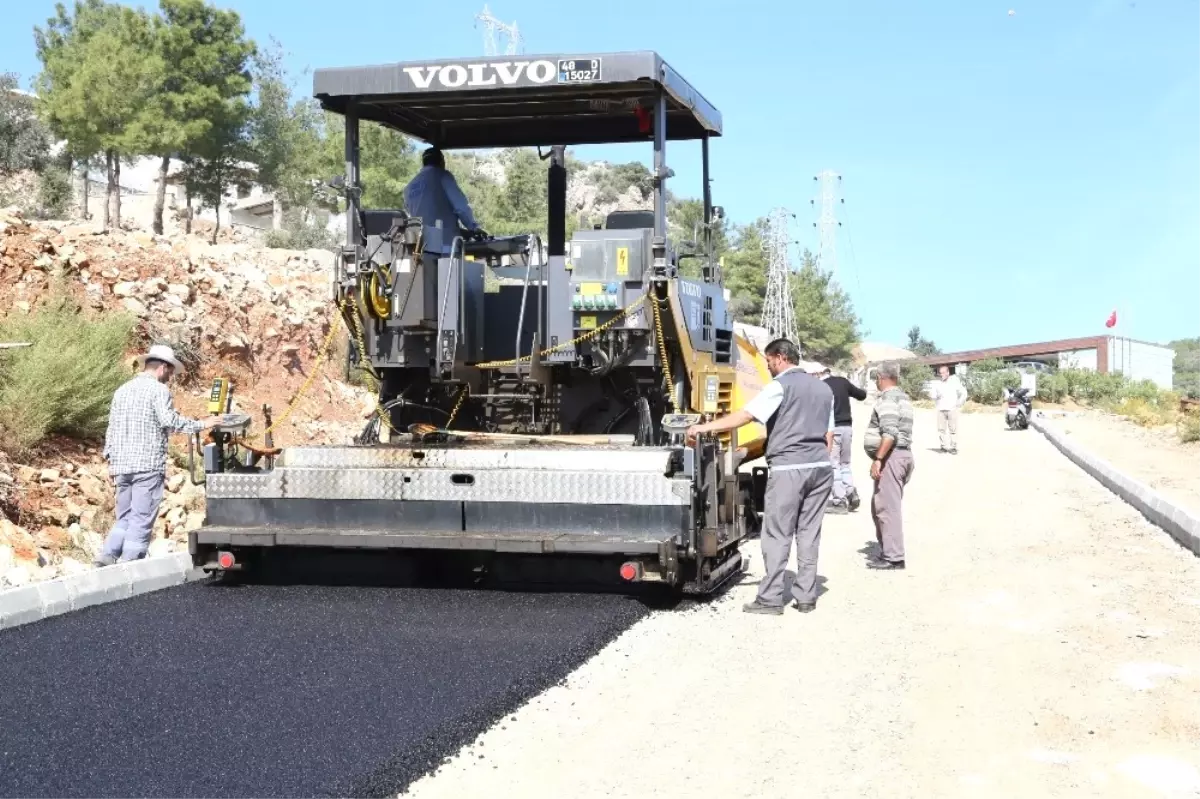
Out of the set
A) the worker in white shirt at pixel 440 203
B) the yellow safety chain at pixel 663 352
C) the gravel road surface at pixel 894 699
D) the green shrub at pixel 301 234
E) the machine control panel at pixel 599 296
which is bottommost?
the gravel road surface at pixel 894 699

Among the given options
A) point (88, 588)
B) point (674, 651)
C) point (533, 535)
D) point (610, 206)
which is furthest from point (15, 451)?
point (610, 206)

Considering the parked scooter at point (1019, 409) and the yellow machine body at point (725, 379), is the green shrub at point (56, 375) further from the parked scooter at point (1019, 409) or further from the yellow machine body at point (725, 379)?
the parked scooter at point (1019, 409)

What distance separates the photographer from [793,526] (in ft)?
21.6

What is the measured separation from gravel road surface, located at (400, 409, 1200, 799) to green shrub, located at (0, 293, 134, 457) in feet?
19.8

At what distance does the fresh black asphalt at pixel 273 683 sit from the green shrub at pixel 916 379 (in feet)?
139

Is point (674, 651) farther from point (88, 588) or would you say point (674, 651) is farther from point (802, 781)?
point (88, 588)

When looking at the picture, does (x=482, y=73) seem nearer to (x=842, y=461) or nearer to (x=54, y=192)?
(x=842, y=461)

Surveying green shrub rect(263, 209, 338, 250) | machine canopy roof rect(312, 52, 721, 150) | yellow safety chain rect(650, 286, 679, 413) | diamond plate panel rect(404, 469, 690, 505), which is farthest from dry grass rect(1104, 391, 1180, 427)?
diamond plate panel rect(404, 469, 690, 505)

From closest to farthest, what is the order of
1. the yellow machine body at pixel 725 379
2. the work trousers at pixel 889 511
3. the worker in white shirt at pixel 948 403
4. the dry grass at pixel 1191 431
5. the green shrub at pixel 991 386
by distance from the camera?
the yellow machine body at pixel 725 379, the work trousers at pixel 889 511, the worker in white shirt at pixel 948 403, the dry grass at pixel 1191 431, the green shrub at pixel 991 386

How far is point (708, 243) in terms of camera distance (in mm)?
8117

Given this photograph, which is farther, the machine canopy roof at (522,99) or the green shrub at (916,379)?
the green shrub at (916,379)

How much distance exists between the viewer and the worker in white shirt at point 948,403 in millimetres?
18672

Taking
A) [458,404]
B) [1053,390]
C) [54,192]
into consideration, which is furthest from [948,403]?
[1053,390]

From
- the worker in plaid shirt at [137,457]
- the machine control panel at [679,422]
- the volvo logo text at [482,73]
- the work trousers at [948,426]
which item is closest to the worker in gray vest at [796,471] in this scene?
the machine control panel at [679,422]
